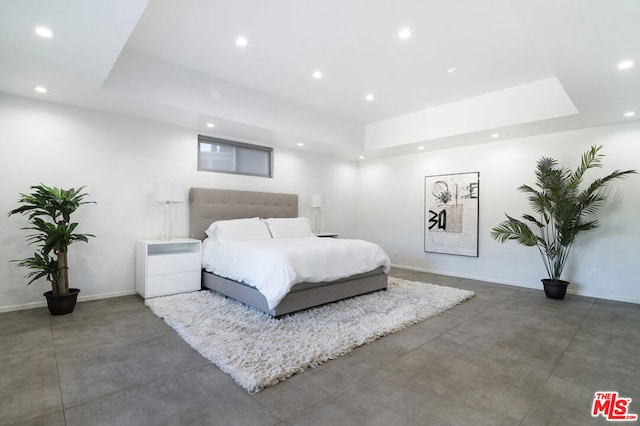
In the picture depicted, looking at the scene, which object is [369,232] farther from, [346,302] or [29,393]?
[29,393]

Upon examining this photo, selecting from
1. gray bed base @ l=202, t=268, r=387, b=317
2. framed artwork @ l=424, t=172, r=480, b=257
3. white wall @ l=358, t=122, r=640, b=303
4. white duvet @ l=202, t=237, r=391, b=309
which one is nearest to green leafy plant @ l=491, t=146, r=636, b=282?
white wall @ l=358, t=122, r=640, b=303

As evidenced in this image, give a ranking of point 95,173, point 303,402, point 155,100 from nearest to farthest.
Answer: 1. point 303,402
2. point 155,100
3. point 95,173

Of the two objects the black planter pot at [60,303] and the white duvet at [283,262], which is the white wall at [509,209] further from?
the black planter pot at [60,303]

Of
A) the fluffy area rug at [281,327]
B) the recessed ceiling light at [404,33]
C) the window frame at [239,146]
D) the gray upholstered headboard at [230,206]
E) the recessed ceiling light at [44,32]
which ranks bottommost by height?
the fluffy area rug at [281,327]

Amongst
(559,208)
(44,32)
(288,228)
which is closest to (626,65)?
(559,208)

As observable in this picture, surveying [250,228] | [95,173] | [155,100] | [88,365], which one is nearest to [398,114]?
[250,228]

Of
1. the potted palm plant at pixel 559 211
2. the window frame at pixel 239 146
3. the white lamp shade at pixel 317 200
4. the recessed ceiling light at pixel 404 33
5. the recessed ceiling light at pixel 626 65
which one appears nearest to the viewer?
the recessed ceiling light at pixel 626 65

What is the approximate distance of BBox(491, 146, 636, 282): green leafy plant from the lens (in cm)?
422

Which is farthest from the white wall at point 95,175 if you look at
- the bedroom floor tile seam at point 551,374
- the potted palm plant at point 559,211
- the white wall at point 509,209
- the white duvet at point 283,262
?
the potted palm plant at point 559,211

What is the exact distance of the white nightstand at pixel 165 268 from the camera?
155 inches

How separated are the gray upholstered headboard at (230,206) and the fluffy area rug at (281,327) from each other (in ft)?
3.81

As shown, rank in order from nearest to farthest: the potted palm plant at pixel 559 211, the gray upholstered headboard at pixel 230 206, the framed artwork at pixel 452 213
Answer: the potted palm plant at pixel 559 211, the gray upholstered headboard at pixel 230 206, the framed artwork at pixel 452 213

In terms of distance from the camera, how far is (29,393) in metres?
1.93

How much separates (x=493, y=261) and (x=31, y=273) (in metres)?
6.47
